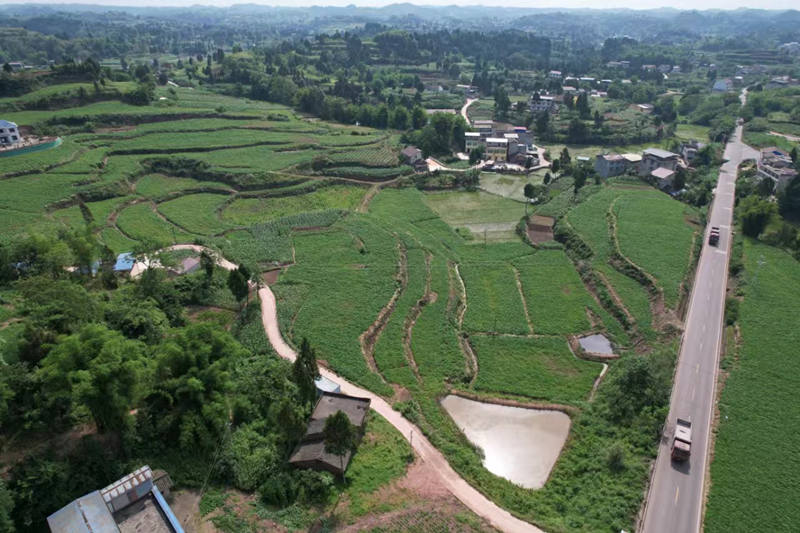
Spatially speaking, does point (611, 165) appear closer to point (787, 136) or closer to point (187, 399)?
point (787, 136)

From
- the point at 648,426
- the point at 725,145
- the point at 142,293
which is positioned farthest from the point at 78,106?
the point at 725,145

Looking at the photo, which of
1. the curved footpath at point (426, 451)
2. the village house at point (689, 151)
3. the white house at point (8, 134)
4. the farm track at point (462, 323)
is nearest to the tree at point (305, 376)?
the curved footpath at point (426, 451)

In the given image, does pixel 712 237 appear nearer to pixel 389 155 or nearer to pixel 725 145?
pixel 389 155

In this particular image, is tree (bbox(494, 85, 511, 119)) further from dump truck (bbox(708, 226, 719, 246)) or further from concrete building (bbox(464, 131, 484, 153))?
dump truck (bbox(708, 226, 719, 246))

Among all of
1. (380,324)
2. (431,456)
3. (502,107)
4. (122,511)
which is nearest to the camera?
(122,511)

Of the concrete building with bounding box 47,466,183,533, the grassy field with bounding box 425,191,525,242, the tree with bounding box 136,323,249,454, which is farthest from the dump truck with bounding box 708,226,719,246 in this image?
the concrete building with bounding box 47,466,183,533

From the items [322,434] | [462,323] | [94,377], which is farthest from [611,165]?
[94,377]
